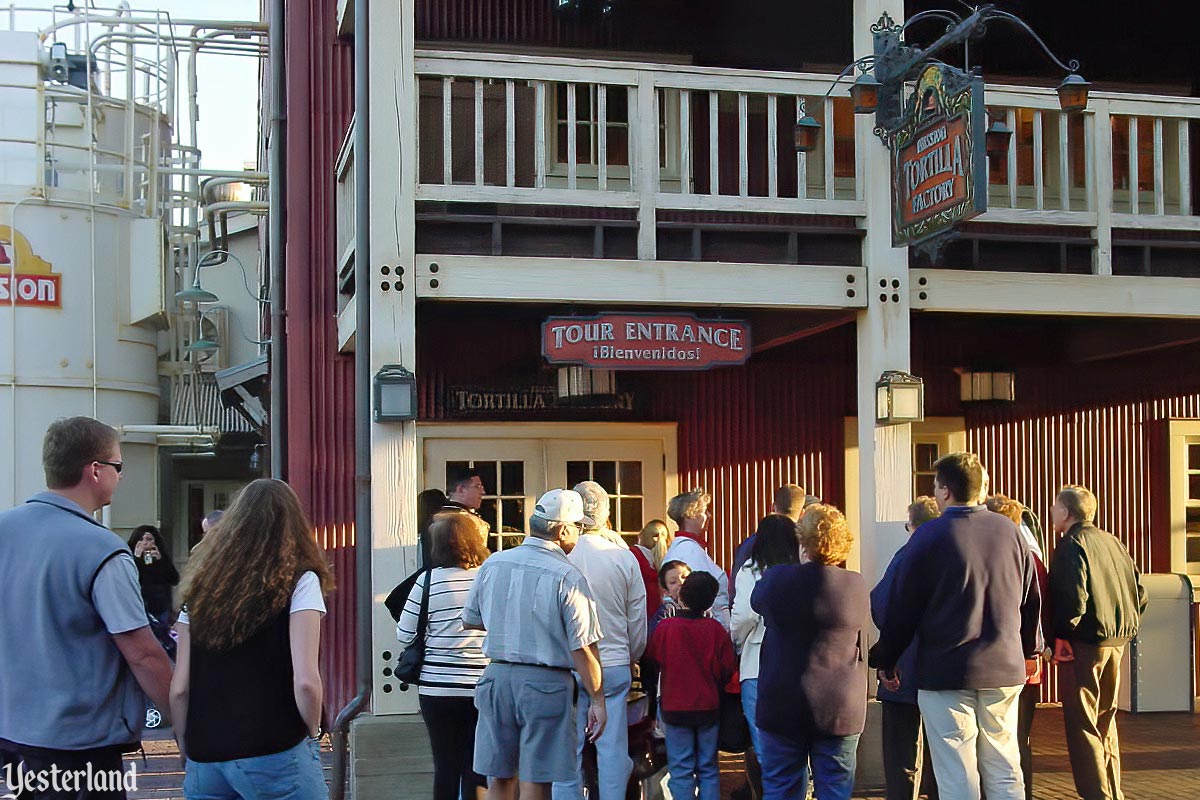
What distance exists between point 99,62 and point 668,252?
42.2ft

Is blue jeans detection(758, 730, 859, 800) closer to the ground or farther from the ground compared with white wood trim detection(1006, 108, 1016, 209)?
closer to the ground

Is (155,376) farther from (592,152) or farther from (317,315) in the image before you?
(592,152)

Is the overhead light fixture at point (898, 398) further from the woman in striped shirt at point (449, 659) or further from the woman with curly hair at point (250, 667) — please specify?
the woman with curly hair at point (250, 667)

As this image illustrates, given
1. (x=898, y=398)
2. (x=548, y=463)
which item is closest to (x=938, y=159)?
(x=898, y=398)

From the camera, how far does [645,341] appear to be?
26.3 ft

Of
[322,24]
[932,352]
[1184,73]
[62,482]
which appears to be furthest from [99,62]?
[62,482]

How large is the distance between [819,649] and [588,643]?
40.4 inches

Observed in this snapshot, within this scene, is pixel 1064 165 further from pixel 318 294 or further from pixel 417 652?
pixel 318 294

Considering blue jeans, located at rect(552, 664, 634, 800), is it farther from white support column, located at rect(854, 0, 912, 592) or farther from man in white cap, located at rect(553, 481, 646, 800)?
white support column, located at rect(854, 0, 912, 592)

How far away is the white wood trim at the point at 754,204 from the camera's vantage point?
8.23m

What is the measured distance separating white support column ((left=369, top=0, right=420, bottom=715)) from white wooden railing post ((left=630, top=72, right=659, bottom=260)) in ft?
4.49

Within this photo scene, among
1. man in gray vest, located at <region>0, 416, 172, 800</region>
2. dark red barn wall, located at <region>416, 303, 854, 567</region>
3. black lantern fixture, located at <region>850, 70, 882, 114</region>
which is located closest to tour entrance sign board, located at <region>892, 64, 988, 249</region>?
black lantern fixture, located at <region>850, 70, 882, 114</region>

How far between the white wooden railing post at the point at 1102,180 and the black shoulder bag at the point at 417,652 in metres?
5.02

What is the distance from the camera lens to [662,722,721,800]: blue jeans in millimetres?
7047
